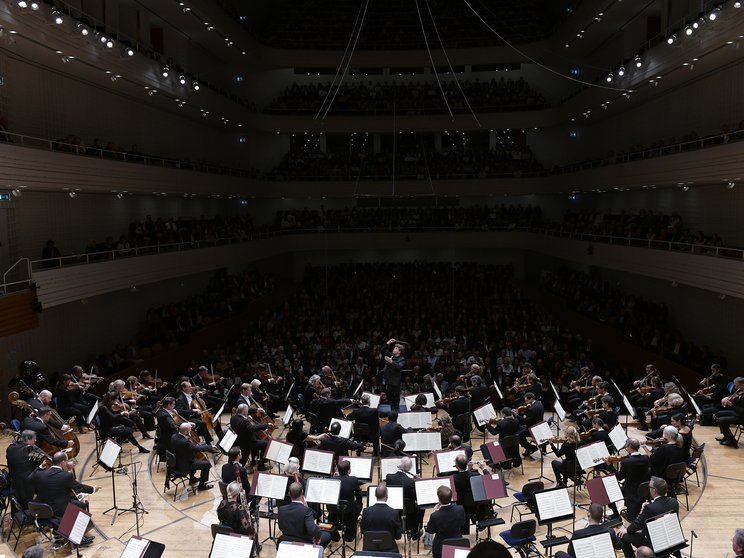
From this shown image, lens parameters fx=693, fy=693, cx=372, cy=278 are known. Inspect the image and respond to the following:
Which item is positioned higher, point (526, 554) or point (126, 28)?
point (126, 28)

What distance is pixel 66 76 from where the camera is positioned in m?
23.8

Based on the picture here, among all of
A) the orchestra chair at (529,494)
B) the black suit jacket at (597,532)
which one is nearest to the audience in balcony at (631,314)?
the orchestra chair at (529,494)

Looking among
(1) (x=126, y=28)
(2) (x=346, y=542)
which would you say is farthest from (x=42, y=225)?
(2) (x=346, y=542)

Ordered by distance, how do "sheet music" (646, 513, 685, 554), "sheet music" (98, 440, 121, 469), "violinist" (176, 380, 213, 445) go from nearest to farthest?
"sheet music" (646, 513, 685, 554) → "sheet music" (98, 440, 121, 469) → "violinist" (176, 380, 213, 445)

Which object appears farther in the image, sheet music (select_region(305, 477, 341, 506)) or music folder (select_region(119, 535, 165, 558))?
sheet music (select_region(305, 477, 341, 506))

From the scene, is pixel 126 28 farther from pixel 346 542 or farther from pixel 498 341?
pixel 346 542

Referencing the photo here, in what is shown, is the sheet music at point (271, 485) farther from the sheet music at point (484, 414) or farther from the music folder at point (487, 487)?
the sheet music at point (484, 414)

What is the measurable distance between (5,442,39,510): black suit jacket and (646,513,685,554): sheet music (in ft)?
32.9

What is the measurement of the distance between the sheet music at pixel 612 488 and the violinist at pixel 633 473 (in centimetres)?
68

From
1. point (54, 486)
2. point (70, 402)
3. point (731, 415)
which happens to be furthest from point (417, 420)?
point (70, 402)

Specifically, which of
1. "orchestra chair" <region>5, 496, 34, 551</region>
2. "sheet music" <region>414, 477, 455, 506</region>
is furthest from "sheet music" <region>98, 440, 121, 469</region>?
"sheet music" <region>414, 477, 455, 506</region>

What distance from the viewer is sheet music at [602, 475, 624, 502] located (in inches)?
448

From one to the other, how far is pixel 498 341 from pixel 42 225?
1673cm

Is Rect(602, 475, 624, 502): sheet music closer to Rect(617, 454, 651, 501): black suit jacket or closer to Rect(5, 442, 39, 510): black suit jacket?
Rect(617, 454, 651, 501): black suit jacket
